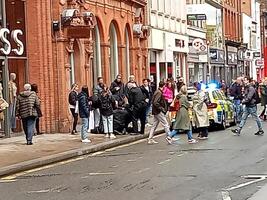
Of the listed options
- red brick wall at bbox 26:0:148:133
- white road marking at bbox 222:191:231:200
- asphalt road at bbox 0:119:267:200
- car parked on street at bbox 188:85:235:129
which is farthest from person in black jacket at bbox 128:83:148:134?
white road marking at bbox 222:191:231:200

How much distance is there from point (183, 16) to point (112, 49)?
17199 millimetres

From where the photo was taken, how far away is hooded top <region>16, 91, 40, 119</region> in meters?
20.2

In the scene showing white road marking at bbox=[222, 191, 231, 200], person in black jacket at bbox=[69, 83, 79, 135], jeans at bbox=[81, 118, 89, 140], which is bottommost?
white road marking at bbox=[222, 191, 231, 200]

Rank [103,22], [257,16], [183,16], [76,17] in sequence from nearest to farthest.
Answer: [76,17]
[103,22]
[183,16]
[257,16]

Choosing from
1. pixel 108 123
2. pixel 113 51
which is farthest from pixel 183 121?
pixel 113 51

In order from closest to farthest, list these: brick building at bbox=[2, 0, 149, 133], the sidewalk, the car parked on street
Result: the sidewalk < brick building at bbox=[2, 0, 149, 133] < the car parked on street

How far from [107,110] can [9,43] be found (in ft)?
11.9

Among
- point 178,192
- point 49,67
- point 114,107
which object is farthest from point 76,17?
point 178,192

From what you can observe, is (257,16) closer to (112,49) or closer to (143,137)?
(112,49)

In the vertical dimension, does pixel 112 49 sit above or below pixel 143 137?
above

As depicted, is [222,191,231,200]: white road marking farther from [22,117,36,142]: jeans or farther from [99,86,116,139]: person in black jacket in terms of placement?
[99,86,116,139]: person in black jacket

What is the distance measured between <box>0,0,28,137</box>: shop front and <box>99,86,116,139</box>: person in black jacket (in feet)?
9.06

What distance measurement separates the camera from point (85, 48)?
2741cm

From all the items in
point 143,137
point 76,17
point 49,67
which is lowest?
point 143,137
